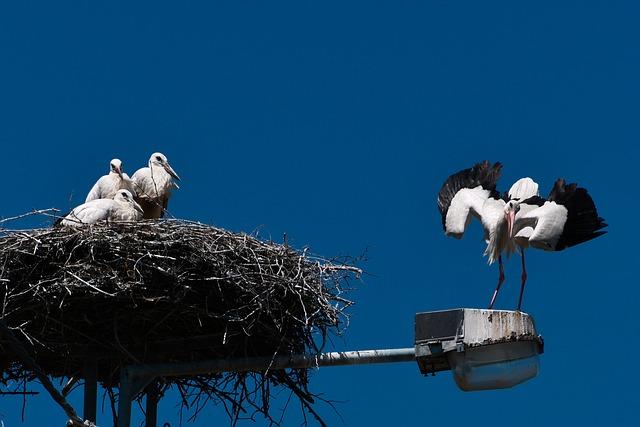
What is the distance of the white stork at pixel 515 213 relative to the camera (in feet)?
41.8

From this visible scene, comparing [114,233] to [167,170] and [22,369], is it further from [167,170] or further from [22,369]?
[167,170]

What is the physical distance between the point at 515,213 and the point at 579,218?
41.6 inches

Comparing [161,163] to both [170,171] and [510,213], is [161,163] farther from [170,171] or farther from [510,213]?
[510,213]

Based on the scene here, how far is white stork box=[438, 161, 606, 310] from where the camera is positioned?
41.8 feet

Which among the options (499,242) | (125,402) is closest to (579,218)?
(499,242)

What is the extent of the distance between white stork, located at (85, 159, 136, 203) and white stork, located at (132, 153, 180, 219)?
13 centimetres

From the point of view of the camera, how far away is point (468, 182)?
1429 centimetres

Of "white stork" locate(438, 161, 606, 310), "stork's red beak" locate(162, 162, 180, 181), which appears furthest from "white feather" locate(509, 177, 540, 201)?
"stork's red beak" locate(162, 162, 180, 181)

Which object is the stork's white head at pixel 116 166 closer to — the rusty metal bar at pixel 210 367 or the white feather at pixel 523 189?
the white feather at pixel 523 189

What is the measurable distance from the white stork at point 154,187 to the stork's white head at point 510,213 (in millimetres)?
3165

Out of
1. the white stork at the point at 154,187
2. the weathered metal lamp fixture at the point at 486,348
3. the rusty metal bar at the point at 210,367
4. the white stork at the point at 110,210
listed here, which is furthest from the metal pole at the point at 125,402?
the white stork at the point at 154,187

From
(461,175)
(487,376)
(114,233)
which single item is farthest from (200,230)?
(461,175)

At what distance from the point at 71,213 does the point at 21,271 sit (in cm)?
132

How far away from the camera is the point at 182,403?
1002 cm
